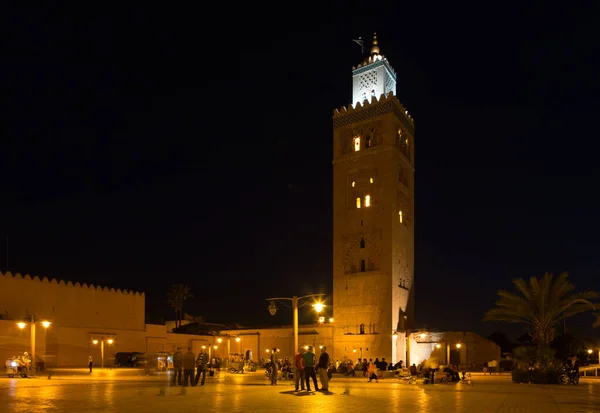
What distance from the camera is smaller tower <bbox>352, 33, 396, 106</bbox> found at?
165 feet

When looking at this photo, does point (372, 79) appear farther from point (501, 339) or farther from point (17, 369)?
point (501, 339)

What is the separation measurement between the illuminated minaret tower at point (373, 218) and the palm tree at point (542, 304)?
13625 millimetres

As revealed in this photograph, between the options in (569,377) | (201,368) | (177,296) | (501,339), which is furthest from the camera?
(501,339)

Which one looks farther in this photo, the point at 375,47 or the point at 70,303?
the point at 375,47

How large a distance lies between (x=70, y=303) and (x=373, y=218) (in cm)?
2135

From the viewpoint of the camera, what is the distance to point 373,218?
46750mm

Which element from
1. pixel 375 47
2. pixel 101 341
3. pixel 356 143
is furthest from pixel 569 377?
pixel 375 47

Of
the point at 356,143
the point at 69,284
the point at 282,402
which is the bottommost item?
the point at 282,402

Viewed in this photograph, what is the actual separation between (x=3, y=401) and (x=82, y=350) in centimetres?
2768

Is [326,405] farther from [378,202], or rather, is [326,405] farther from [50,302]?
[378,202]

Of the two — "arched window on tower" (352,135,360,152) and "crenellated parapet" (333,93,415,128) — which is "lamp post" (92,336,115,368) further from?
"crenellated parapet" (333,93,415,128)

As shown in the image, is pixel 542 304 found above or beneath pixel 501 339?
above

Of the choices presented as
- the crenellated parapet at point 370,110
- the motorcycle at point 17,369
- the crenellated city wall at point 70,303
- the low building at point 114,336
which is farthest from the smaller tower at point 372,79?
the motorcycle at point 17,369

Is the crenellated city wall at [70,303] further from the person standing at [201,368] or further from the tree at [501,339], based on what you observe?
the tree at [501,339]
